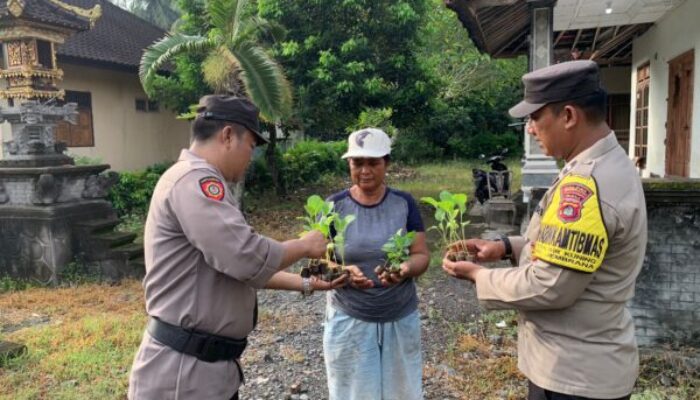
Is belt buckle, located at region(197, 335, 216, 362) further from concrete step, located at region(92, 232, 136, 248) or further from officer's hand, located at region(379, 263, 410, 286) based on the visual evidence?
concrete step, located at region(92, 232, 136, 248)

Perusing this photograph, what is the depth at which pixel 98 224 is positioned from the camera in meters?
6.99

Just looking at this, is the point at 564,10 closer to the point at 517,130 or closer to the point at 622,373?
the point at 622,373

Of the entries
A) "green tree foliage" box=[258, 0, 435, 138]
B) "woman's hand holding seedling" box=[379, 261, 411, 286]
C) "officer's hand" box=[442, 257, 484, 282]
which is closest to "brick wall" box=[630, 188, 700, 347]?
"woman's hand holding seedling" box=[379, 261, 411, 286]

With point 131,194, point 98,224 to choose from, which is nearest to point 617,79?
point 131,194

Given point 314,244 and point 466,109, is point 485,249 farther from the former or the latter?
point 466,109

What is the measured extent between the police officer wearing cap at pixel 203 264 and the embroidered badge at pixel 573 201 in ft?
3.21

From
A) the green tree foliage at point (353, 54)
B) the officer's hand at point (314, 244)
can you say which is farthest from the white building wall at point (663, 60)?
the officer's hand at point (314, 244)

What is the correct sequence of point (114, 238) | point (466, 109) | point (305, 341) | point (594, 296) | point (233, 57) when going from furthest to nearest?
point (466, 109) < point (233, 57) < point (114, 238) < point (305, 341) < point (594, 296)

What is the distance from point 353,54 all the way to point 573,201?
29.1 feet

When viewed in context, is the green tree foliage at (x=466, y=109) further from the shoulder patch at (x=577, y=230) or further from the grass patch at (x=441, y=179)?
the shoulder patch at (x=577, y=230)

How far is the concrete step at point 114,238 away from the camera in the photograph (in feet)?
22.5

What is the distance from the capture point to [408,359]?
255cm

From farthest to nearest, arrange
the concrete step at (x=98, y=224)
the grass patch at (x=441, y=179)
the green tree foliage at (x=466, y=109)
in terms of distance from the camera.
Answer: the green tree foliage at (x=466, y=109)
the grass patch at (x=441, y=179)
the concrete step at (x=98, y=224)

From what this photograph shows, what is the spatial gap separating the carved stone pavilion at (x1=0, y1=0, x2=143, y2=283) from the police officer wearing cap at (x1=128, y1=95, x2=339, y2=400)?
5321mm
